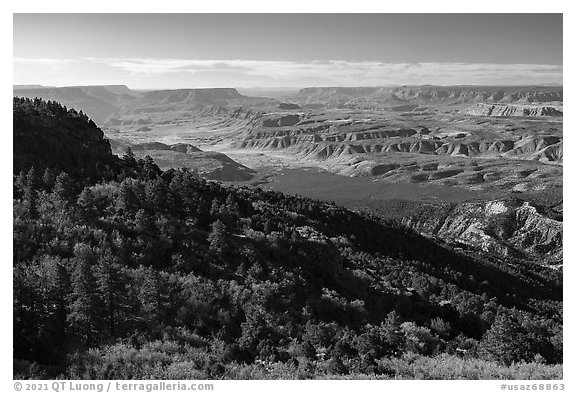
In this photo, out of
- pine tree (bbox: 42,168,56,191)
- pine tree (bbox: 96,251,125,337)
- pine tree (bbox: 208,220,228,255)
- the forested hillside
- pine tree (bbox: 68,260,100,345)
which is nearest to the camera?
the forested hillside

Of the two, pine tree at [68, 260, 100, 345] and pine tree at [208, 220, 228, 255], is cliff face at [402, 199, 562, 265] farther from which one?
pine tree at [68, 260, 100, 345]

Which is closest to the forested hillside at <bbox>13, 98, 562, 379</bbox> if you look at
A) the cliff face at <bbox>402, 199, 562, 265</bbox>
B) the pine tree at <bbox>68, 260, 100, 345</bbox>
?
the pine tree at <bbox>68, 260, 100, 345</bbox>

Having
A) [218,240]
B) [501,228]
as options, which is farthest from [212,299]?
[501,228]

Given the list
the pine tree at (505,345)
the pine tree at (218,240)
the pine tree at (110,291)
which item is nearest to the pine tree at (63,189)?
the pine tree at (218,240)

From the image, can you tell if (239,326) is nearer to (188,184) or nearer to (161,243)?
(161,243)

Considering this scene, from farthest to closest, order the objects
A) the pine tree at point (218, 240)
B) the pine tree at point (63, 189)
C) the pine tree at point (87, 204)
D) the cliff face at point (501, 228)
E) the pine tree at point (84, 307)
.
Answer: the cliff face at point (501, 228) < the pine tree at point (63, 189) < the pine tree at point (87, 204) < the pine tree at point (218, 240) < the pine tree at point (84, 307)

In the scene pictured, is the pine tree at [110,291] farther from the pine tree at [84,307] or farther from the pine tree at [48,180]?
the pine tree at [48,180]
